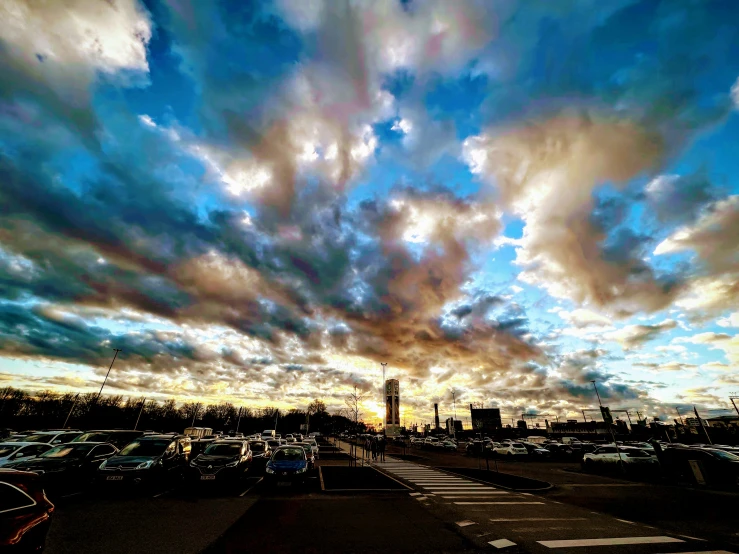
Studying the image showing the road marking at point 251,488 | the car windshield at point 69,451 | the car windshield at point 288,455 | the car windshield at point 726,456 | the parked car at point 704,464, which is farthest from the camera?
the car windshield at point 726,456

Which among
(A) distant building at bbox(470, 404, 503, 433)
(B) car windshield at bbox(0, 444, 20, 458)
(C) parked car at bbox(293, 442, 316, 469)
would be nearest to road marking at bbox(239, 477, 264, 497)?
(C) parked car at bbox(293, 442, 316, 469)

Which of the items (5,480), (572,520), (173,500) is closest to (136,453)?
(173,500)

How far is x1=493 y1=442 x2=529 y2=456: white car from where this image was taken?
3725 cm

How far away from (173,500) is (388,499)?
7.80 metres

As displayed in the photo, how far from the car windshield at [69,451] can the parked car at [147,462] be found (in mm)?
1816

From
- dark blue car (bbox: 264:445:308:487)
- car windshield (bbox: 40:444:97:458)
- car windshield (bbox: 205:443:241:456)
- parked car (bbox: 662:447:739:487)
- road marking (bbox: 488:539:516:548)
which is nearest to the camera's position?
road marking (bbox: 488:539:516:548)

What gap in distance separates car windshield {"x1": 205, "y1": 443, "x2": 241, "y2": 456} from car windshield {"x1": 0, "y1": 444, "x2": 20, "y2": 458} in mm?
9095

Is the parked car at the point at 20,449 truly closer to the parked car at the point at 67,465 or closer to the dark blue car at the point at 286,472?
the parked car at the point at 67,465

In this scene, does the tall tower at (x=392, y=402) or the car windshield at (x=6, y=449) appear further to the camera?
the tall tower at (x=392, y=402)

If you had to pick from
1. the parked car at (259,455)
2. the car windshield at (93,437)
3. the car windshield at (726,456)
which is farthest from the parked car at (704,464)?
the car windshield at (93,437)

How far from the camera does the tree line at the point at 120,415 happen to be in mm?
77625

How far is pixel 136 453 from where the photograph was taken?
13102 mm

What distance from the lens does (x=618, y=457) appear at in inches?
909

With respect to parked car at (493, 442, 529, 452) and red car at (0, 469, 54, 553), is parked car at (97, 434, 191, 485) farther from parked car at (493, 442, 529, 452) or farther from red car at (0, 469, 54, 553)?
parked car at (493, 442, 529, 452)
